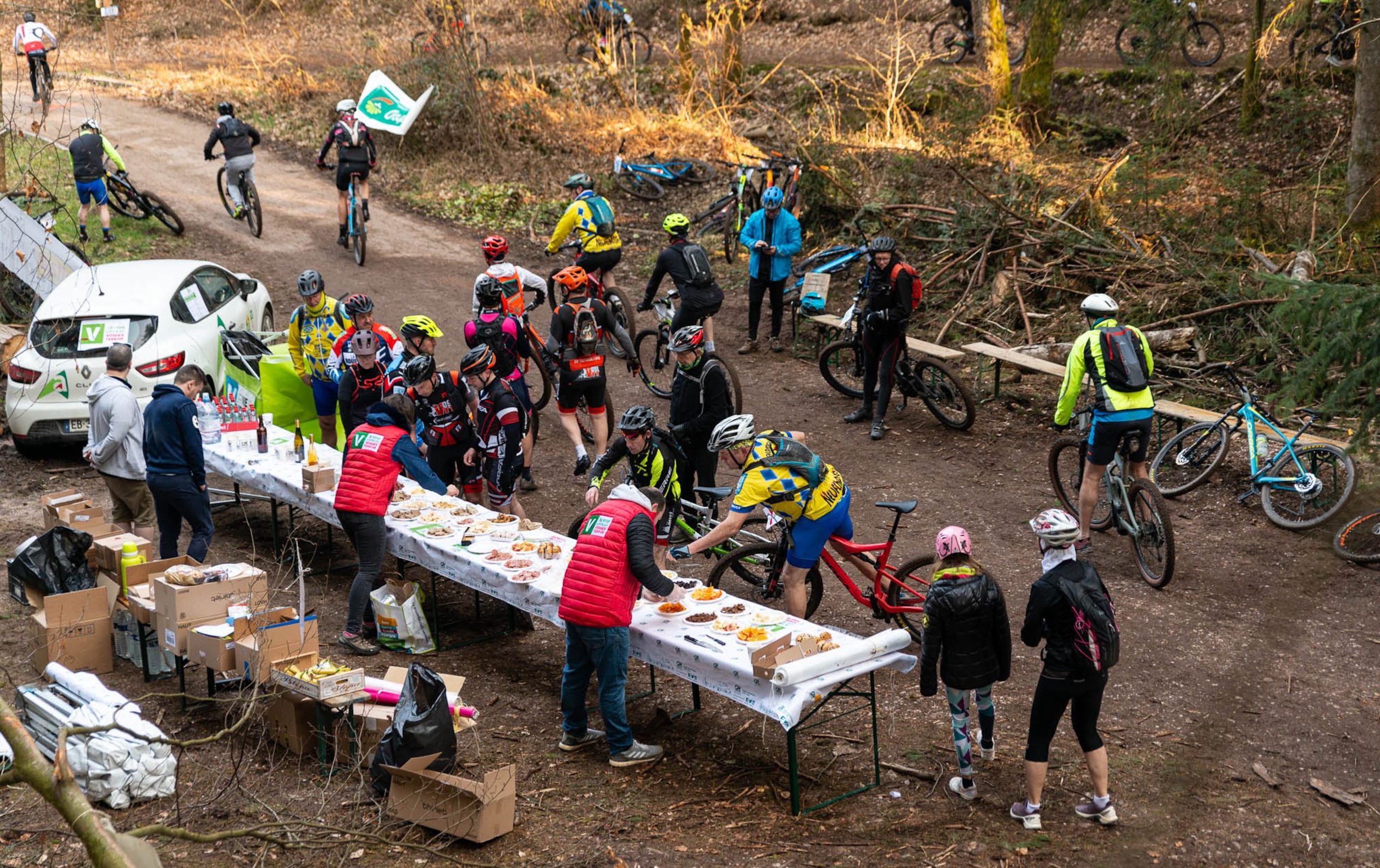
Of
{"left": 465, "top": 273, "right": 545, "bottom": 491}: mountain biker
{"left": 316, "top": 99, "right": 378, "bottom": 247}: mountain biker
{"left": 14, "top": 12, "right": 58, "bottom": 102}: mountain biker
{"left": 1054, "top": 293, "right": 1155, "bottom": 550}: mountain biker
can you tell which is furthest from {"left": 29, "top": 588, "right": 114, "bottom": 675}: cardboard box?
{"left": 14, "top": 12, "right": 58, "bottom": 102}: mountain biker

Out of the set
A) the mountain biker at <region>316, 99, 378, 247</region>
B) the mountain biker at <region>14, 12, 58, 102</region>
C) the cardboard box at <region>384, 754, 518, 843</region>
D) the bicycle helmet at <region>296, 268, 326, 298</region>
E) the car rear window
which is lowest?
the cardboard box at <region>384, 754, 518, 843</region>

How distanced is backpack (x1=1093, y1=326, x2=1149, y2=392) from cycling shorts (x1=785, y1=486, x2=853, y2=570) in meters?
2.49

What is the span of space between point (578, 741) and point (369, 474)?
7.52 feet

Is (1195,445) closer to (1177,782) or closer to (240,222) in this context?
(1177,782)

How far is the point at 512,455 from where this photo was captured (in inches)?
334

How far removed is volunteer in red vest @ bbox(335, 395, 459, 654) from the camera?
7.37 meters

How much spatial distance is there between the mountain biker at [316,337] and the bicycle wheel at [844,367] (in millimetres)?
5075

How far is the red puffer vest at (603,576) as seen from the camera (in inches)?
233

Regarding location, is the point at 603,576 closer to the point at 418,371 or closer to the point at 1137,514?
the point at 418,371

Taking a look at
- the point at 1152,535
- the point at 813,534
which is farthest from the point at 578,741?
the point at 1152,535

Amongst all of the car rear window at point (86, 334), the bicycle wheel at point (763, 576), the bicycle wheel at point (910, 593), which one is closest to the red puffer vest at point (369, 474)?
the bicycle wheel at point (763, 576)

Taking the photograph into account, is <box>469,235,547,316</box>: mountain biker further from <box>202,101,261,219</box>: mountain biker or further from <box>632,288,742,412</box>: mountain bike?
<box>202,101,261,219</box>: mountain biker

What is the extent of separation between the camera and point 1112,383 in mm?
8211

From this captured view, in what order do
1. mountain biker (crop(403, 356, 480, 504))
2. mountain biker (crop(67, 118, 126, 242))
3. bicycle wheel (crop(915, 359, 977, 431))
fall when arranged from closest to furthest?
mountain biker (crop(403, 356, 480, 504)) → bicycle wheel (crop(915, 359, 977, 431)) → mountain biker (crop(67, 118, 126, 242))
